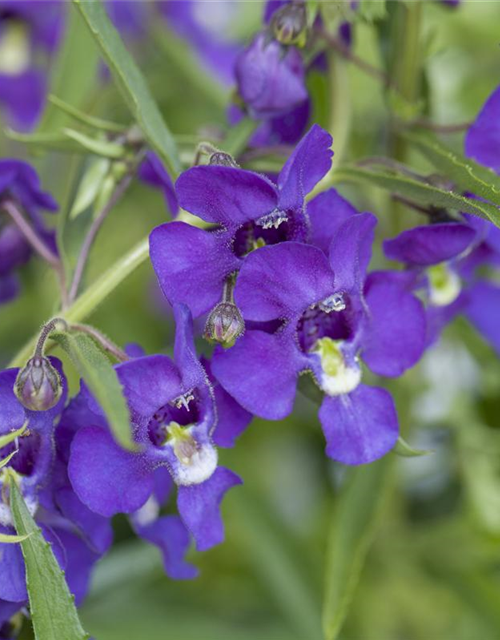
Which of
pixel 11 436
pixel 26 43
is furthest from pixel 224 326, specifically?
pixel 26 43

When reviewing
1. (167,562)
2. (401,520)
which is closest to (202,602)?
(401,520)

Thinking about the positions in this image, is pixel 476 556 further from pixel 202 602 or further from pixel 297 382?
pixel 297 382

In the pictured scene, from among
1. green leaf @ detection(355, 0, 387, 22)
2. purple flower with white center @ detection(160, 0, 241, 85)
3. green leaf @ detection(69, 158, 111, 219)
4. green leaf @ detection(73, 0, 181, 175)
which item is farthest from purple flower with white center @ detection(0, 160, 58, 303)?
purple flower with white center @ detection(160, 0, 241, 85)

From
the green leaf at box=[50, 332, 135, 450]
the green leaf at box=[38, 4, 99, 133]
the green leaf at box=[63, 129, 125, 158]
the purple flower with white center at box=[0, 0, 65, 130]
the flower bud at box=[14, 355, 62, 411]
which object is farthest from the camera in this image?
the purple flower with white center at box=[0, 0, 65, 130]

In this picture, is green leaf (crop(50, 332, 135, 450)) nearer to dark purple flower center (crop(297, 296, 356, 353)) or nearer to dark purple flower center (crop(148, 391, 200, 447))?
dark purple flower center (crop(148, 391, 200, 447))

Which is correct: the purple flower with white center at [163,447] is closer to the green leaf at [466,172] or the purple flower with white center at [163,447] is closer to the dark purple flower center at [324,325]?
the dark purple flower center at [324,325]

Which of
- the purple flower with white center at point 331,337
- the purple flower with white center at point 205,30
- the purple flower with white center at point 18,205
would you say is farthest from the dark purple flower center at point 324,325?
the purple flower with white center at point 205,30
